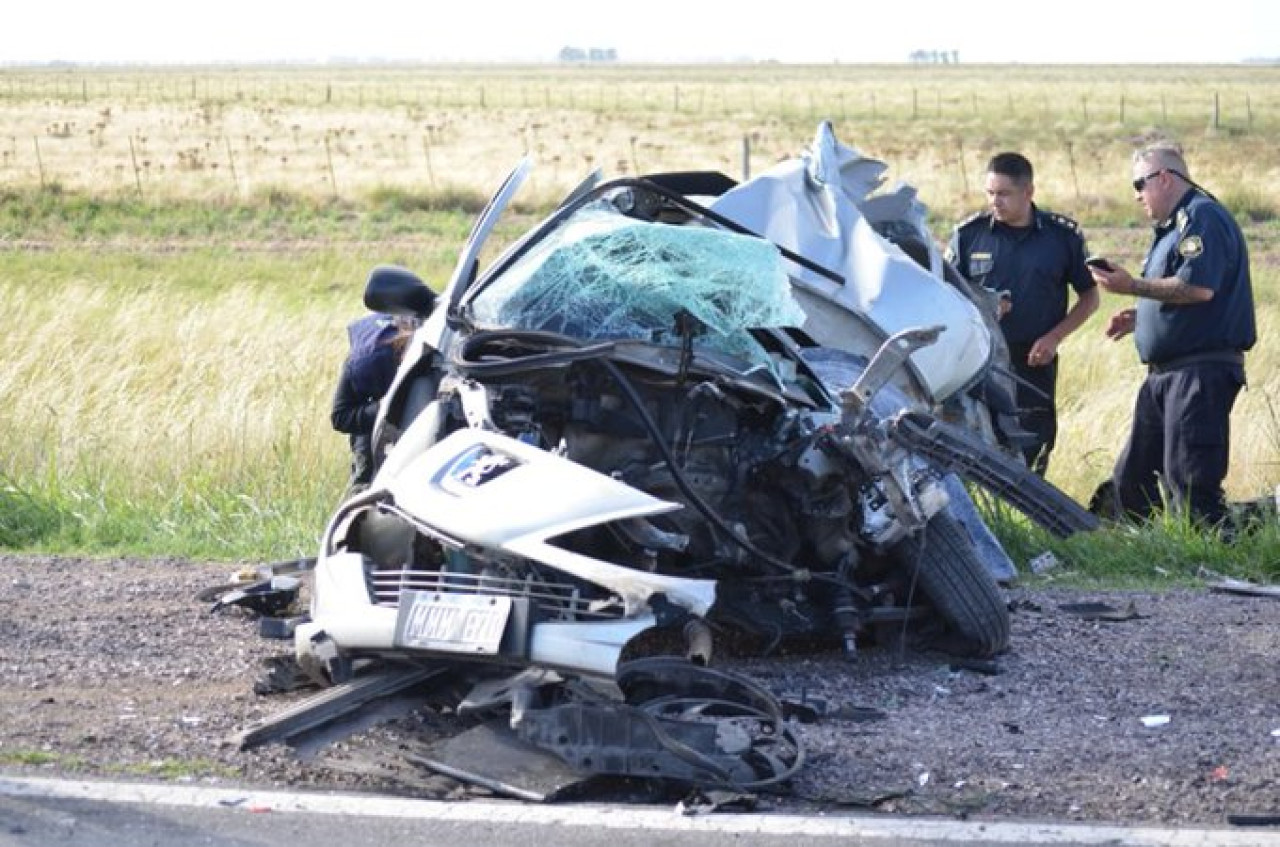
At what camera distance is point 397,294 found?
21.5 ft

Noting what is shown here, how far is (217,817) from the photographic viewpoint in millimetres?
4672

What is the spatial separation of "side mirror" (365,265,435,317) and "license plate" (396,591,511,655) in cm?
153

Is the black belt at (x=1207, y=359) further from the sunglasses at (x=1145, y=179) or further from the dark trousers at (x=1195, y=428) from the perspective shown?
the sunglasses at (x=1145, y=179)

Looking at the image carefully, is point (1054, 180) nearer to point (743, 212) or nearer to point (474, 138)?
point (474, 138)

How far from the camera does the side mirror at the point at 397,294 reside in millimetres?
6535

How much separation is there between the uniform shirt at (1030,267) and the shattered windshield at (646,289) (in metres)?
3.28

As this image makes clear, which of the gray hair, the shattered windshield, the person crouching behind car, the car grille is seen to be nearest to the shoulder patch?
the gray hair

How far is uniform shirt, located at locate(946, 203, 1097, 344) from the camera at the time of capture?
948cm

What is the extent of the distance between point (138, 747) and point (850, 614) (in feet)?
7.40

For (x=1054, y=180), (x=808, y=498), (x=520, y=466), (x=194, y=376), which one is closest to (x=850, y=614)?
(x=808, y=498)

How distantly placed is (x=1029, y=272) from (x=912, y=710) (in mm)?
4234

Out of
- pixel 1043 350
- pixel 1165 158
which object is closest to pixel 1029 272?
pixel 1043 350

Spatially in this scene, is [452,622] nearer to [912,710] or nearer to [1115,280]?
[912,710]

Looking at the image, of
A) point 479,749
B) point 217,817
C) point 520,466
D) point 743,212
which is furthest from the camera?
point 743,212
